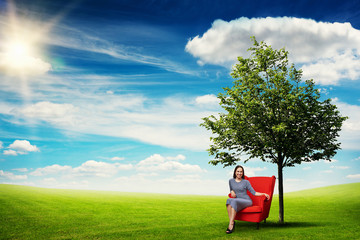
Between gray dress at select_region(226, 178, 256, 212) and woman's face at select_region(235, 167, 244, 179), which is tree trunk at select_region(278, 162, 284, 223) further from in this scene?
woman's face at select_region(235, 167, 244, 179)

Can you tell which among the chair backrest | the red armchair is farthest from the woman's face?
the chair backrest

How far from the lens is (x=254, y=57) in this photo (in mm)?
14484

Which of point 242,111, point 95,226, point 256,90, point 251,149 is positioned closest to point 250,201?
point 251,149

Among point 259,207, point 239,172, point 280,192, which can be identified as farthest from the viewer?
point 280,192

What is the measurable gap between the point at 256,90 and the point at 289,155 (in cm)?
350

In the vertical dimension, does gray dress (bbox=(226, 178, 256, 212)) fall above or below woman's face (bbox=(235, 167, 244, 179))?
below

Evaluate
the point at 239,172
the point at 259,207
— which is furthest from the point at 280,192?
the point at 239,172

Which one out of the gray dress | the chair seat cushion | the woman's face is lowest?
the chair seat cushion

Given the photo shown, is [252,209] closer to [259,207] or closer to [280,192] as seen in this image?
[259,207]

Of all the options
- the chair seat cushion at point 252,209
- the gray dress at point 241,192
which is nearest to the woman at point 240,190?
the gray dress at point 241,192

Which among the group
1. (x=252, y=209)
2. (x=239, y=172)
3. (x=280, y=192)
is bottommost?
(x=252, y=209)

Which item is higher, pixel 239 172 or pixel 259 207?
pixel 239 172

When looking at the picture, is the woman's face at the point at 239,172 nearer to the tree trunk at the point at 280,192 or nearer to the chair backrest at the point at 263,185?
the chair backrest at the point at 263,185

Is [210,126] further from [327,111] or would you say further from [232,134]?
[327,111]
